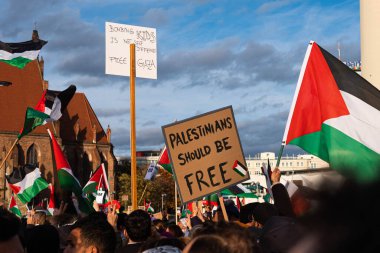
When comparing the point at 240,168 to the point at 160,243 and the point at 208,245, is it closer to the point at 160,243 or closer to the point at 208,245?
the point at 160,243

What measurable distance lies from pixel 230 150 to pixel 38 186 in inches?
412

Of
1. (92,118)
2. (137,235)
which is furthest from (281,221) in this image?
(92,118)

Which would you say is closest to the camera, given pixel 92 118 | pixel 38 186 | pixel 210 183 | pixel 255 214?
pixel 255 214

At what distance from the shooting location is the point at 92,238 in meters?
3.82

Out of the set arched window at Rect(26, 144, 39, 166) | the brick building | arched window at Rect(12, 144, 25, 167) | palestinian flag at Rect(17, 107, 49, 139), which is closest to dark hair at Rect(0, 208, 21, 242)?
palestinian flag at Rect(17, 107, 49, 139)

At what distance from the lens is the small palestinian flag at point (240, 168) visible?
21.2 feet

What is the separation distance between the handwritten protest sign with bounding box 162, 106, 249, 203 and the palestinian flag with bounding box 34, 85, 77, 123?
7706mm

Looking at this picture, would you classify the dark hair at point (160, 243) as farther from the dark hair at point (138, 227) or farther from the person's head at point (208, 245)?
the person's head at point (208, 245)

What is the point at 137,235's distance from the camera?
16.4 ft

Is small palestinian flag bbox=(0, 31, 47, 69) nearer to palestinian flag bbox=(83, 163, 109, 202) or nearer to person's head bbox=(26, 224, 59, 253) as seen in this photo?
palestinian flag bbox=(83, 163, 109, 202)

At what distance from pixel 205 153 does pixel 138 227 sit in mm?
1723

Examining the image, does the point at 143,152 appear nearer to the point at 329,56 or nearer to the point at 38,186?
the point at 38,186

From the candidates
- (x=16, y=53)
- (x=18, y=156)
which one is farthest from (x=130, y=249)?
(x=18, y=156)

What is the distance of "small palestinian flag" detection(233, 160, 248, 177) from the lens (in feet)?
21.2
